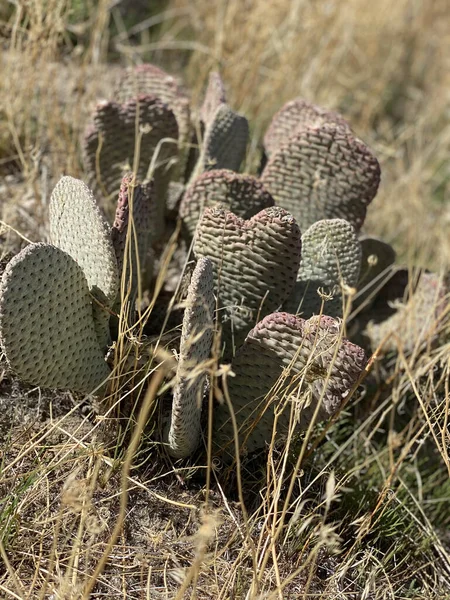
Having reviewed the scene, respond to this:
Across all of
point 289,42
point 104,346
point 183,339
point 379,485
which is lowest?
point 379,485

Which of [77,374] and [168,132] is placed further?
[168,132]

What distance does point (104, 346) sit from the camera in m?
1.68

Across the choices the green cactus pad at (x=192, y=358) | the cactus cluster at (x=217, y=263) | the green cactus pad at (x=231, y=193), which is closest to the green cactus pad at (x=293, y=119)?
the cactus cluster at (x=217, y=263)

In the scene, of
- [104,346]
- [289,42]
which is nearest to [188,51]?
[289,42]

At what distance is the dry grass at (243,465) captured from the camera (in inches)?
53.5

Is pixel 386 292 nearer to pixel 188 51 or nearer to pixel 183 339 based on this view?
pixel 183 339

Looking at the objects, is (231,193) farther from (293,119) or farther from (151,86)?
(151,86)

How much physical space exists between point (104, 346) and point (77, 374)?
0.15 meters

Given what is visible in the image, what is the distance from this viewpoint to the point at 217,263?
1724 millimetres

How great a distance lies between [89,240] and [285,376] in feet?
1.75

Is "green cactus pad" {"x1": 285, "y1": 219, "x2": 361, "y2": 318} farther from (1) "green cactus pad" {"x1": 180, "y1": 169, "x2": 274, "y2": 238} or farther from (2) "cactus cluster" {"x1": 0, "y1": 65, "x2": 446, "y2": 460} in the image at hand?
(1) "green cactus pad" {"x1": 180, "y1": 169, "x2": 274, "y2": 238}

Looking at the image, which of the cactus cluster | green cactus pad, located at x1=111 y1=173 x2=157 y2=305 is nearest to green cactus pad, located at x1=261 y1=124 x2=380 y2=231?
the cactus cluster

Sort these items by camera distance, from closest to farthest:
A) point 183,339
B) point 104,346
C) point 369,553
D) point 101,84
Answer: point 183,339 < point 369,553 < point 104,346 < point 101,84

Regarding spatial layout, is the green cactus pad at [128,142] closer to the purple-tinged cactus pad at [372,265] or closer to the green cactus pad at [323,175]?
the green cactus pad at [323,175]
